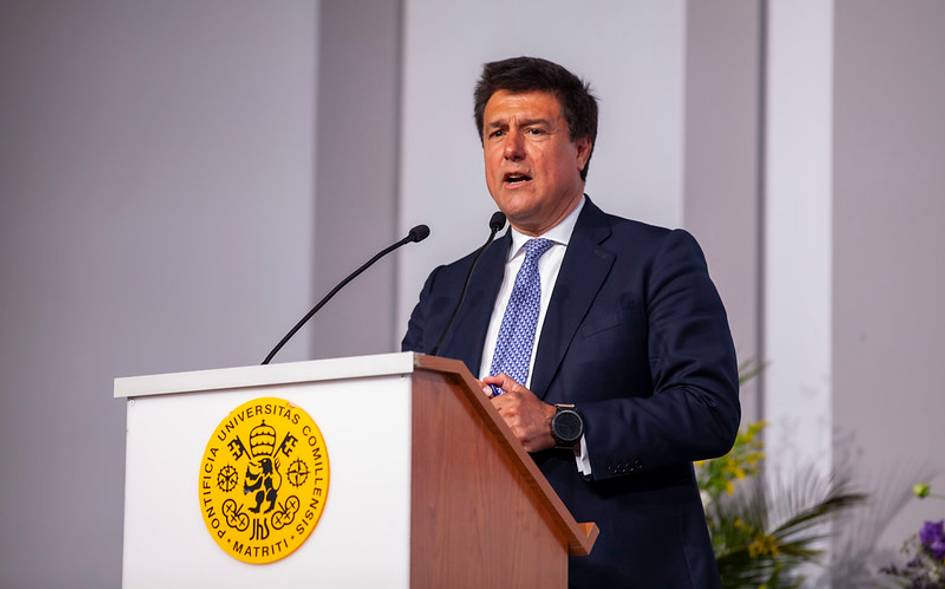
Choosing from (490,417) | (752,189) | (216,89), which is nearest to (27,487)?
(216,89)

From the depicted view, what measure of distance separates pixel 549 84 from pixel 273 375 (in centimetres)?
131

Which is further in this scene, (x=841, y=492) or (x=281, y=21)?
(x=281, y=21)

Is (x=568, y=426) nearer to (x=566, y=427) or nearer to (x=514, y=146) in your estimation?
(x=566, y=427)

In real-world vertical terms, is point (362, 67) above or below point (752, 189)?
above

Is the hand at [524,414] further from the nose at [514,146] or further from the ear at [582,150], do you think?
the ear at [582,150]

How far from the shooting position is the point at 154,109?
4.52 metres

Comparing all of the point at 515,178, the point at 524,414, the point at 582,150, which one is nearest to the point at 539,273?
the point at 515,178

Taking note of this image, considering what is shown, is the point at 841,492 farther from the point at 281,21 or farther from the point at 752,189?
the point at 281,21

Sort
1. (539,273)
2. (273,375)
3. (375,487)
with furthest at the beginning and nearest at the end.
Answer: (539,273) → (273,375) → (375,487)

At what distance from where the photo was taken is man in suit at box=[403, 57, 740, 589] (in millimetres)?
2346

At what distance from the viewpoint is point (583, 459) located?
2326 millimetres

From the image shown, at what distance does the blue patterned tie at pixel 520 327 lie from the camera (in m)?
2.64

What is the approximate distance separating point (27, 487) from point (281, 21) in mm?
2198

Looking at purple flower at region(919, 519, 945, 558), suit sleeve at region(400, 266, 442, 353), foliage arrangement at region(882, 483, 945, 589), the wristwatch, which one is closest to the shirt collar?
suit sleeve at region(400, 266, 442, 353)
